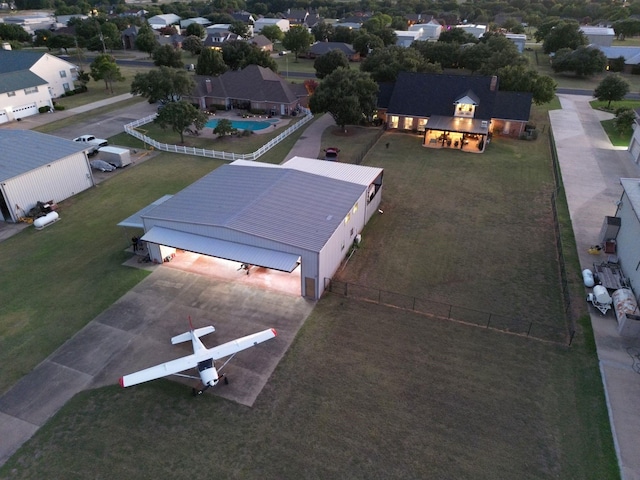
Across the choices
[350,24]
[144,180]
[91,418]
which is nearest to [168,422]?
[91,418]

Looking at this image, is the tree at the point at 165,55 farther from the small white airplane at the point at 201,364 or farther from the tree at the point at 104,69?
the small white airplane at the point at 201,364

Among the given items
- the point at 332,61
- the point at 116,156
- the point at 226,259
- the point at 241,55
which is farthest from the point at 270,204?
the point at 241,55

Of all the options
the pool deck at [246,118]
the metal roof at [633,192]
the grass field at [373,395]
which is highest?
the metal roof at [633,192]

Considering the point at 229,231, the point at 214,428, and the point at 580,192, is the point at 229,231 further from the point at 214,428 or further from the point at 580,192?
the point at 580,192

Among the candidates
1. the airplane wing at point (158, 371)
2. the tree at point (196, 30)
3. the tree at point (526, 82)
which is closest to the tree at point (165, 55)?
the tree at point (196, 30)

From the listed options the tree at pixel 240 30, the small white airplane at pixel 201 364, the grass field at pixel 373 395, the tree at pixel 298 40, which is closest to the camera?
the grass field at pixel 373 395

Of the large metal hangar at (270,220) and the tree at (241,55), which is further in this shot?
the tree at (241,55)

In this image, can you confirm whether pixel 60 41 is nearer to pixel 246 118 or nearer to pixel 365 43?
pixel 246 118
